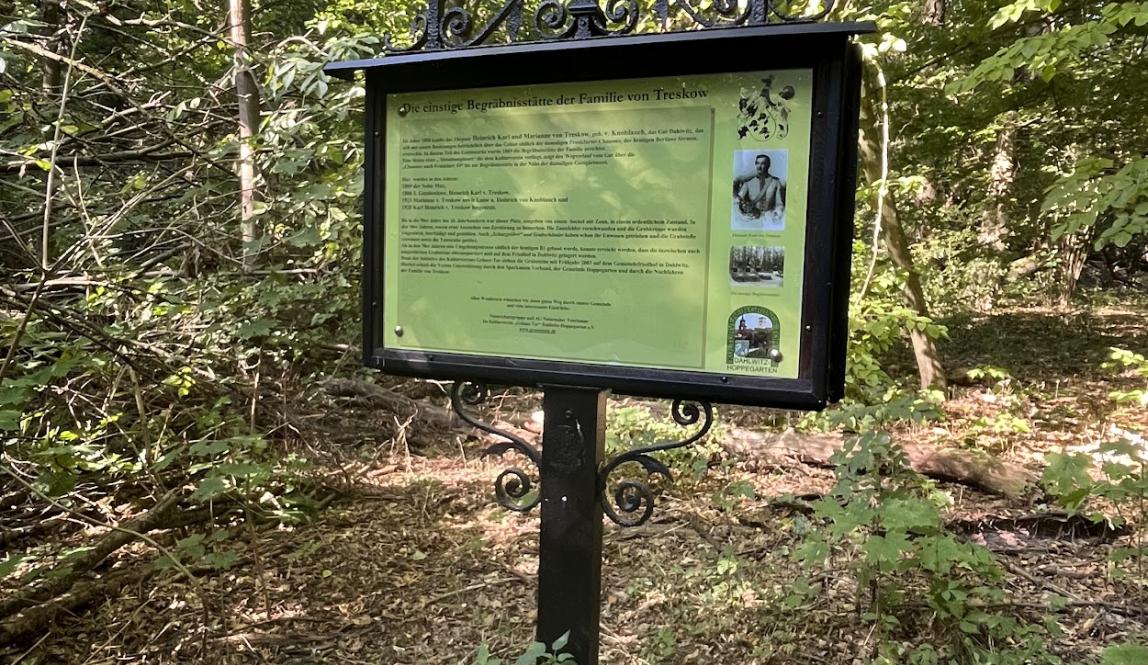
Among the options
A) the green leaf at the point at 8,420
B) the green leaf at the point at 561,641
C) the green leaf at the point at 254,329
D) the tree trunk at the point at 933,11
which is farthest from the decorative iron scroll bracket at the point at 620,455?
the tree trunk at the point at 933,11

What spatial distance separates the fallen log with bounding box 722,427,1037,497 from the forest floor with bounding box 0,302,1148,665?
0.09 m

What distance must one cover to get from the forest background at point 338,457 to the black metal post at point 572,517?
0.27 meters

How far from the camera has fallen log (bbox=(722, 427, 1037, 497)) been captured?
4723mm

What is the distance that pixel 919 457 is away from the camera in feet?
16.7

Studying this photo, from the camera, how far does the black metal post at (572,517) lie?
7.38 feet

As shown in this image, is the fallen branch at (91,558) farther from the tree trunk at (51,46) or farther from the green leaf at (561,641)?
the tree trunk at (51,46)

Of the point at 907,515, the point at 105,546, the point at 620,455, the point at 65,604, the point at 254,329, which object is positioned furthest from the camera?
the point at 105,546

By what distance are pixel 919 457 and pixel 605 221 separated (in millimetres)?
3851

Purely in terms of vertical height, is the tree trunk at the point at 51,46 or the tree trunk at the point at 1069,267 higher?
the tree trunk at the point at 51,46

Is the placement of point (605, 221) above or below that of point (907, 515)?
above

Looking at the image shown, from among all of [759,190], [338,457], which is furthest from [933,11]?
[759,190]

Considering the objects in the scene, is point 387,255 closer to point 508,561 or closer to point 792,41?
point 792,41

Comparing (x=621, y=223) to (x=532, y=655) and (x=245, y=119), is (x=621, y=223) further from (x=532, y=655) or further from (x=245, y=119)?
(x=245, y=119)

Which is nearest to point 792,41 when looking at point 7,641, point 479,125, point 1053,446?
point 479,125
